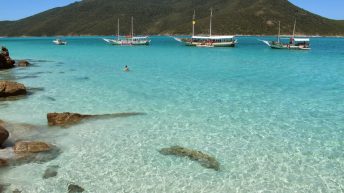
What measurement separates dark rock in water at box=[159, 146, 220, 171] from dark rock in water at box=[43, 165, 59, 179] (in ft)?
14.5

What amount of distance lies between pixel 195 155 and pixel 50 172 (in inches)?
228

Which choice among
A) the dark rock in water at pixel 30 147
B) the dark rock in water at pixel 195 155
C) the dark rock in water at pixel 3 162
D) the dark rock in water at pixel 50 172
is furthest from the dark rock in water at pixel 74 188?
the dark rock in water at pixel 195 155

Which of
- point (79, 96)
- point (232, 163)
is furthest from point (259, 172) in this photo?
point (79, 96)

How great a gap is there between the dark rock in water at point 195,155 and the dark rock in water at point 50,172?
4.43 m

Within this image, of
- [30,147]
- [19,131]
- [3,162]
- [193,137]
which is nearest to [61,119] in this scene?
[19,131]

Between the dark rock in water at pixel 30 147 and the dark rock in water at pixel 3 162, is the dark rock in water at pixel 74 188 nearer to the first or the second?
the dark rock in water at pixel 3 162

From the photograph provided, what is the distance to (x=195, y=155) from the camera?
15.1 meters

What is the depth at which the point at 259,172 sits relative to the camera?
13.7 metres

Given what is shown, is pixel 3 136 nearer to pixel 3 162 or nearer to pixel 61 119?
pixel 3 162

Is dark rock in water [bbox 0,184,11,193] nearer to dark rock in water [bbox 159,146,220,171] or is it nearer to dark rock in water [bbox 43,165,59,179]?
dark rock in water [bbox 43,165,59,179]

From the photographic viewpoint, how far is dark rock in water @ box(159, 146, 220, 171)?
14.4 meters

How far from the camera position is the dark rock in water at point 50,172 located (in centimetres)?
1345

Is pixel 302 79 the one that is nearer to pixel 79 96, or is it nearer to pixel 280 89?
pixel 280 89

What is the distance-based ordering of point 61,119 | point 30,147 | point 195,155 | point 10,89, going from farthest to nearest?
point 10,89
point 61,119
point 30,147
point 195,155
